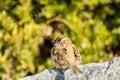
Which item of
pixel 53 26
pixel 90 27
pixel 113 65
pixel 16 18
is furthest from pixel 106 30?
pixel 113 65

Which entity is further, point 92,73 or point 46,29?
point 46,29

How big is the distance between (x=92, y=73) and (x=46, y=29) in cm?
296

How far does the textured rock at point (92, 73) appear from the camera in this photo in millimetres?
4922

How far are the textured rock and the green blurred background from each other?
8.44ft

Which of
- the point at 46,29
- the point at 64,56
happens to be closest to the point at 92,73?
the point at 64,56

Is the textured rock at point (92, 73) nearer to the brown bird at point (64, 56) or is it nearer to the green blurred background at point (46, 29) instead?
the brown bird at point (64, 56)

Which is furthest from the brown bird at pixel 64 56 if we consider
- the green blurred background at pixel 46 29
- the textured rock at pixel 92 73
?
the green blurred background at pixel 46 29

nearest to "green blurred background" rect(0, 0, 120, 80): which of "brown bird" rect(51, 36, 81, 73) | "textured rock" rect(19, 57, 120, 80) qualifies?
"brown bird" rect(51, 36, 81, 73)

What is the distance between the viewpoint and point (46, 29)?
7.88 metres

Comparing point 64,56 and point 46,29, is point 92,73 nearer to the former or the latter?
point 64,56

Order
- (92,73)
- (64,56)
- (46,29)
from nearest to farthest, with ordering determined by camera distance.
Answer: (92,73)
(64,56)
(46,29)

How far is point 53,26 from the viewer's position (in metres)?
8.01

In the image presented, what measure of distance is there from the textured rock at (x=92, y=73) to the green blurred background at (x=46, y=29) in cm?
257

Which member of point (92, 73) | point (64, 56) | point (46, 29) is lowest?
point (92, 73)
